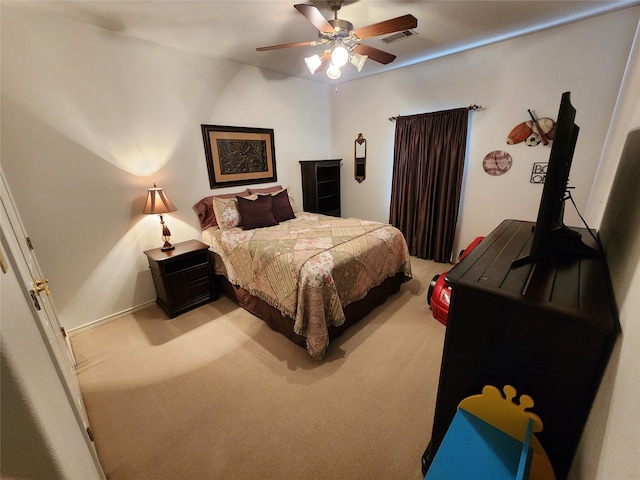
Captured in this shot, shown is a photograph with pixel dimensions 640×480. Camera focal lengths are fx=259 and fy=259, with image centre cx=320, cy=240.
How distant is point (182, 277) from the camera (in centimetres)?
267

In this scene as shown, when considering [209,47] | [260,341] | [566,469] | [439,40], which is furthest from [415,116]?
[566,469]

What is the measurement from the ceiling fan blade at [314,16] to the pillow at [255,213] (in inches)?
73.2

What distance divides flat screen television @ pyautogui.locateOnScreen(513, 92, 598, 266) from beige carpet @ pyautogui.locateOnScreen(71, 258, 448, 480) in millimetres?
1167

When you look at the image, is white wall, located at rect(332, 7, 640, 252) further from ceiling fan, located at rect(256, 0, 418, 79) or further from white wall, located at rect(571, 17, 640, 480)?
white wall, located at rect(571, 17, 640, 480)

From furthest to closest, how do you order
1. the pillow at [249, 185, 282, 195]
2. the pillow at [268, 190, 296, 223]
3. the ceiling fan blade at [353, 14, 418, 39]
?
1. the pillow at [249, 185, 282, 195]
2. the pillow at [268, 190, 296, 223]
3. the ceiling fan blade at [353, 14, 418, 39]

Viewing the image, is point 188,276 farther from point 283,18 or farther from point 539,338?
point 539,338

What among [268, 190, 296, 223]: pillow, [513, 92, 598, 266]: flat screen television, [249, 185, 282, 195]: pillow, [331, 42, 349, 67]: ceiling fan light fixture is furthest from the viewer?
[249, 185, 282, 195]: pillow

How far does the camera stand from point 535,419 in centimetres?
84

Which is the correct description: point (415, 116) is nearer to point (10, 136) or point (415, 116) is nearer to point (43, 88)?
point (43, 88)

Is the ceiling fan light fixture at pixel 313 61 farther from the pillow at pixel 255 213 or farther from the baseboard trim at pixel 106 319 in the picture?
the baseboard trim at pixel 106 319

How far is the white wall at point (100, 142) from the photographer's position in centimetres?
204

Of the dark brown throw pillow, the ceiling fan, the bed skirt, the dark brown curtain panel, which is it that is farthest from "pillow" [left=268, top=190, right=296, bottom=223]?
the dark brown curtain panel

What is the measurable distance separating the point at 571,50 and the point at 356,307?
128 inches

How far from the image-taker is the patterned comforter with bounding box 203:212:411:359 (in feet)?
6.45
